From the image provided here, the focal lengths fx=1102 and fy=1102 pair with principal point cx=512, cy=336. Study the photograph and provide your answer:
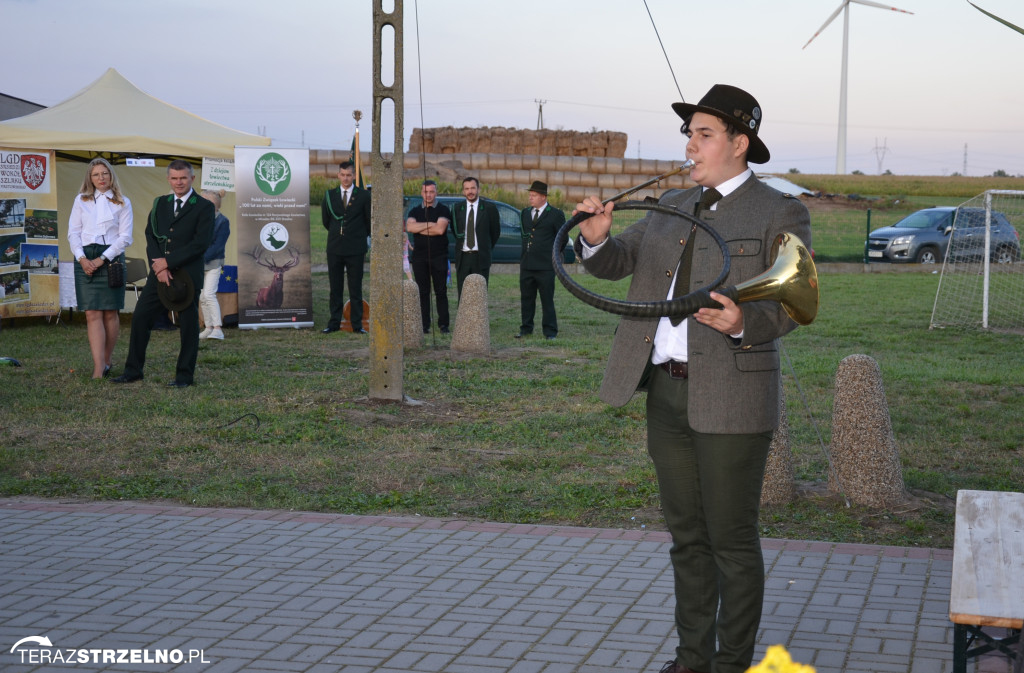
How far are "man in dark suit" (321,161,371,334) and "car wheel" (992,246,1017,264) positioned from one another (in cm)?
1283

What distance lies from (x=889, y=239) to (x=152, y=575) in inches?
1001

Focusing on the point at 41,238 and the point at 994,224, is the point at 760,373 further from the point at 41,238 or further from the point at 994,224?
the point at 994,224

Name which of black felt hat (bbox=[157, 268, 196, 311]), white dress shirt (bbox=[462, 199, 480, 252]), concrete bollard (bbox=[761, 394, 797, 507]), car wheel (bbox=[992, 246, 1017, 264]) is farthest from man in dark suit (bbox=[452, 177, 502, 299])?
car wheel (bbox=[992, 246, 1017, 264])

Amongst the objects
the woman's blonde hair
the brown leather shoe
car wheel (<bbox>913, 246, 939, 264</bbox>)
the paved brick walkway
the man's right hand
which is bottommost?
the paved brick walkway

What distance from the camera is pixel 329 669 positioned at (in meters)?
4.23

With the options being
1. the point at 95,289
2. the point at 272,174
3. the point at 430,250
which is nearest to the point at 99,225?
the point at 95,289

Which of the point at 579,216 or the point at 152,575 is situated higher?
the point at 579,216

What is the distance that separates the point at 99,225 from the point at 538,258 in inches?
230

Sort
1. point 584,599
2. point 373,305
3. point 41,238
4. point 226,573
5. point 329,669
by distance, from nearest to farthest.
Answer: point 329,669 → point 584,599 → point 226,573 → point 373,305 → point 41,238

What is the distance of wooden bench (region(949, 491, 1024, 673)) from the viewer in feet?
10.5

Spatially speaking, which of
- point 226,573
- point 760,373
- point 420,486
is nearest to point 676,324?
point 760,373

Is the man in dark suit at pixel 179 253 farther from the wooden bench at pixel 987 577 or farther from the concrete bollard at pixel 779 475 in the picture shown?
the wooden bench at pixel 987 577

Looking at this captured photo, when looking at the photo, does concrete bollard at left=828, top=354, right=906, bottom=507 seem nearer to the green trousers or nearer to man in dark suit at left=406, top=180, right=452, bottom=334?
the green trousers

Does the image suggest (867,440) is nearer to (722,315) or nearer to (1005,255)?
(722,315)
